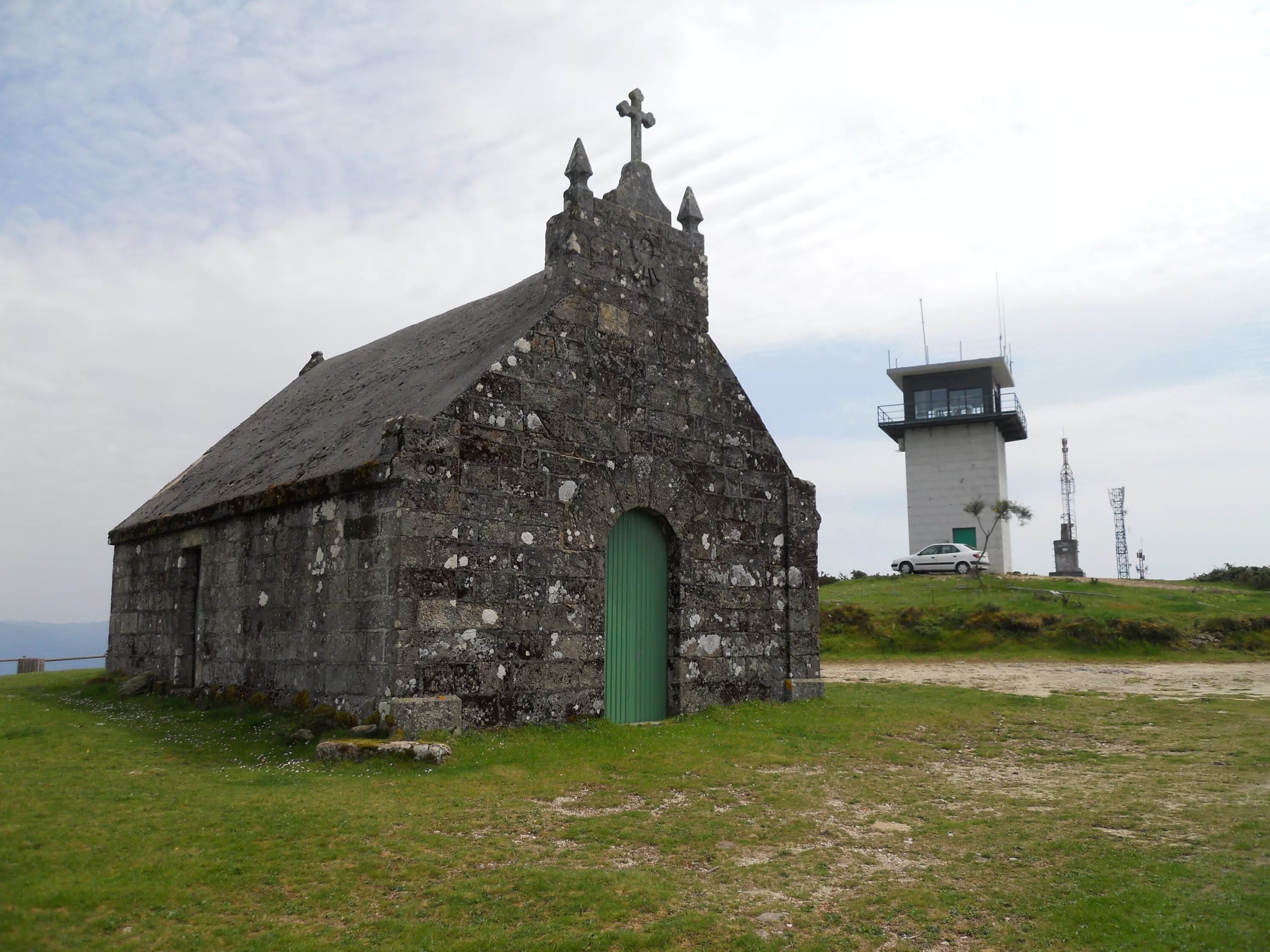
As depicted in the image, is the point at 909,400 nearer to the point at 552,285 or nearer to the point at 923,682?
the point at 923,682

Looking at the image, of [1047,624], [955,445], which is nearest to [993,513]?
[955,445]

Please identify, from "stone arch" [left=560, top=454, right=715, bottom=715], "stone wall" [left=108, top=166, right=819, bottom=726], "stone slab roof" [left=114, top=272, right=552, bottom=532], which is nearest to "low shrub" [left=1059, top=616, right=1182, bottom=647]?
"stone wall" [left=108, top=166, right=819, bottom=726]

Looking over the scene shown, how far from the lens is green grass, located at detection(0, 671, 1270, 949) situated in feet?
17.1

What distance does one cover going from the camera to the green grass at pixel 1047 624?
2320 centimetres

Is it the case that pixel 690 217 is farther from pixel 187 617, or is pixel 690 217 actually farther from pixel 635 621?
pixel 187 617

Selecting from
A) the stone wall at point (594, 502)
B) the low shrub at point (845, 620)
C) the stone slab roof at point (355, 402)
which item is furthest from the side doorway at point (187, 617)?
the low shrub at point (845, 620)

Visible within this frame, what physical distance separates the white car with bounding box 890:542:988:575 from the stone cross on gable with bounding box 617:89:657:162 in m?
25.3

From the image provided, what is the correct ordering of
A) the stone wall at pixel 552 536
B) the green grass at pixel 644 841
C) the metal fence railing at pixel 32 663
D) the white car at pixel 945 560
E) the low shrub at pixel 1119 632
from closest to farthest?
the green grass at pixel 644 841 < the stone wall at pixel 552 536 < the metal fence railing at pixel 32 663 < the low shrub at pixel 1119 632 < the white car at pixel 945 560

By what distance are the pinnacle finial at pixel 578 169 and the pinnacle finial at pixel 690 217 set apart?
1861 mm

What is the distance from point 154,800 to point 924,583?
29.1 metres

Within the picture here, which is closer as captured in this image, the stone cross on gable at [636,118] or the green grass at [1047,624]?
the stone cross on gable at [636,118]

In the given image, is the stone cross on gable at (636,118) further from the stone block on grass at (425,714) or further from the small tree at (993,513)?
the small tree at (993,513)

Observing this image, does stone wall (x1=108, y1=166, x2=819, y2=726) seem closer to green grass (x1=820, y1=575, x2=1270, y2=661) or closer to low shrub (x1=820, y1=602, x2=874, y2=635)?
green grass (x1=820, y1=575, x2=1270, y2=661)

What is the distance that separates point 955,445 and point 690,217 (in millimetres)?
29945
